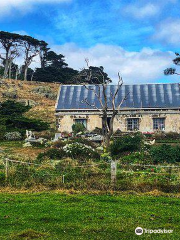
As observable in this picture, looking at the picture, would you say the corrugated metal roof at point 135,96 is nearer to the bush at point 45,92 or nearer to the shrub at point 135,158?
the shrub at point 135,158

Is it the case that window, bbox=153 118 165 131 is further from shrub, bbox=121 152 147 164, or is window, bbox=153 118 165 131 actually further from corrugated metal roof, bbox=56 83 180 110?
shrub, bbox=121 152 147 164

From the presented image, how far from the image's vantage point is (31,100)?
52.5 metres

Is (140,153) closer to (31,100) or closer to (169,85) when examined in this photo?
(169,85)

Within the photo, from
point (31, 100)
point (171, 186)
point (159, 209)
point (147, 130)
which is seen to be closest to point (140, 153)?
point (171, 186)

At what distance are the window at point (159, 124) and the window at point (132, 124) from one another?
5.17 feet

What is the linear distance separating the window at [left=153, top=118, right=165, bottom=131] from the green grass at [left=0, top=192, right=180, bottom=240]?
65.2 ft

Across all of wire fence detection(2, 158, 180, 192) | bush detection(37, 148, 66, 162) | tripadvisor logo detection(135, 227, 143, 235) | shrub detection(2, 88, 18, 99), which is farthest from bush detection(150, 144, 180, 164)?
shrub detection(2, 88, 18, 99)

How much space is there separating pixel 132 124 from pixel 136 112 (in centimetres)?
113

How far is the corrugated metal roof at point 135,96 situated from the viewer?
1195 inches

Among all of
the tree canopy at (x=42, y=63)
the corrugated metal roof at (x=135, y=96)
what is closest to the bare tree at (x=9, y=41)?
the tree canopy at (x=42, y=63)

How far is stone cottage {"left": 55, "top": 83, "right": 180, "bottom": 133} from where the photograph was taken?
2981 centimetres

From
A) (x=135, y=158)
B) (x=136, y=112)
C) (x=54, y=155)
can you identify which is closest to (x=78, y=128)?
(x=136, y=112)

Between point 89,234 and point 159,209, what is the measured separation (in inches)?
112

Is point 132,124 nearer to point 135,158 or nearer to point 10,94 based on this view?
point 135,158
